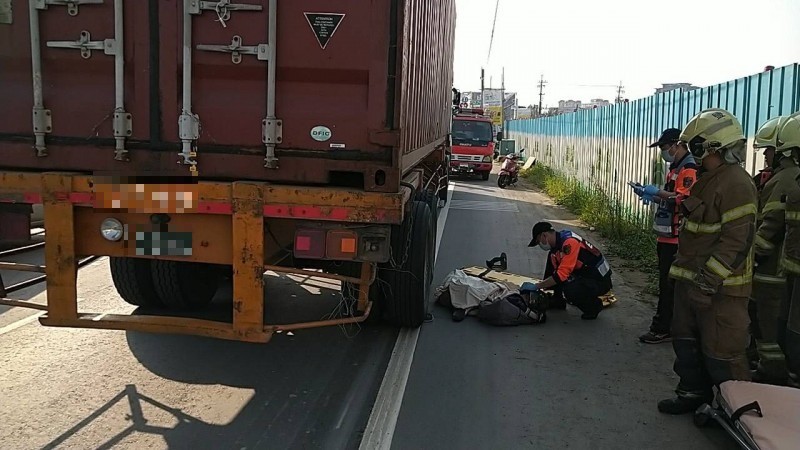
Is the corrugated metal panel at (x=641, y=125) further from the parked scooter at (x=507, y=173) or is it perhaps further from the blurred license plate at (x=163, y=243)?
the blurred license plate at (x=163, y=243)

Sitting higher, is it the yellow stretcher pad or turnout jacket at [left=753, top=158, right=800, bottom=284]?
turnout jacket at [left=753, top=158, right=800, bottom=284]

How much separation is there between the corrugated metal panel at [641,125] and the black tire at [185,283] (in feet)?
18.0

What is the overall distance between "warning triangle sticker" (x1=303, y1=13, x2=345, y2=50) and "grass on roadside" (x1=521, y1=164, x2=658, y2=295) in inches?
199

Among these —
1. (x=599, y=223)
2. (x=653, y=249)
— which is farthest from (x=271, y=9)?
(x=599, y=223)

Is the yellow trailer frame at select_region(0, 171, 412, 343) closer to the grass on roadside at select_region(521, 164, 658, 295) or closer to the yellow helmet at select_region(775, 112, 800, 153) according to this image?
the yellow helmet at select_region(775, 112, 800, 153)

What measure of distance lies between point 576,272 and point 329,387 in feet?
9.43

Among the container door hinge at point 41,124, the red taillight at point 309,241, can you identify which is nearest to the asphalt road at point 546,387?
the red taillight at point 309,241

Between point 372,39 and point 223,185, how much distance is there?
3.87ft

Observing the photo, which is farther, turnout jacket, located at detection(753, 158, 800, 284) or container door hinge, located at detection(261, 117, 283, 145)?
turnout jacket, located at detection(753, 158, 800, 284)

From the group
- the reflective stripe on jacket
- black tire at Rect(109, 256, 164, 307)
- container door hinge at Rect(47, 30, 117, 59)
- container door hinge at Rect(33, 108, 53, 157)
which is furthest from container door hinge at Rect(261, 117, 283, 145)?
the reflective stripe on jacket

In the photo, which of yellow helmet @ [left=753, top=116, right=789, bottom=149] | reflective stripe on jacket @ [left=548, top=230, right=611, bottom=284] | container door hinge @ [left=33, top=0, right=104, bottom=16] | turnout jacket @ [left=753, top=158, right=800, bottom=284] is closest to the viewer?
container door hinge @ [left=33, top=0, right=104, bottom=16]

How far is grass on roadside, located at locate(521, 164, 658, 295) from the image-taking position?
8.91m

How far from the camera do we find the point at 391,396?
14.5 feet

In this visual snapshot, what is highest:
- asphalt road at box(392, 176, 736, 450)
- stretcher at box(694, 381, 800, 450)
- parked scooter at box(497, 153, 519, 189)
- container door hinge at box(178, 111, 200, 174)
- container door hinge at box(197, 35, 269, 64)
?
container door hinge at box(197, 35, 269, 64)
